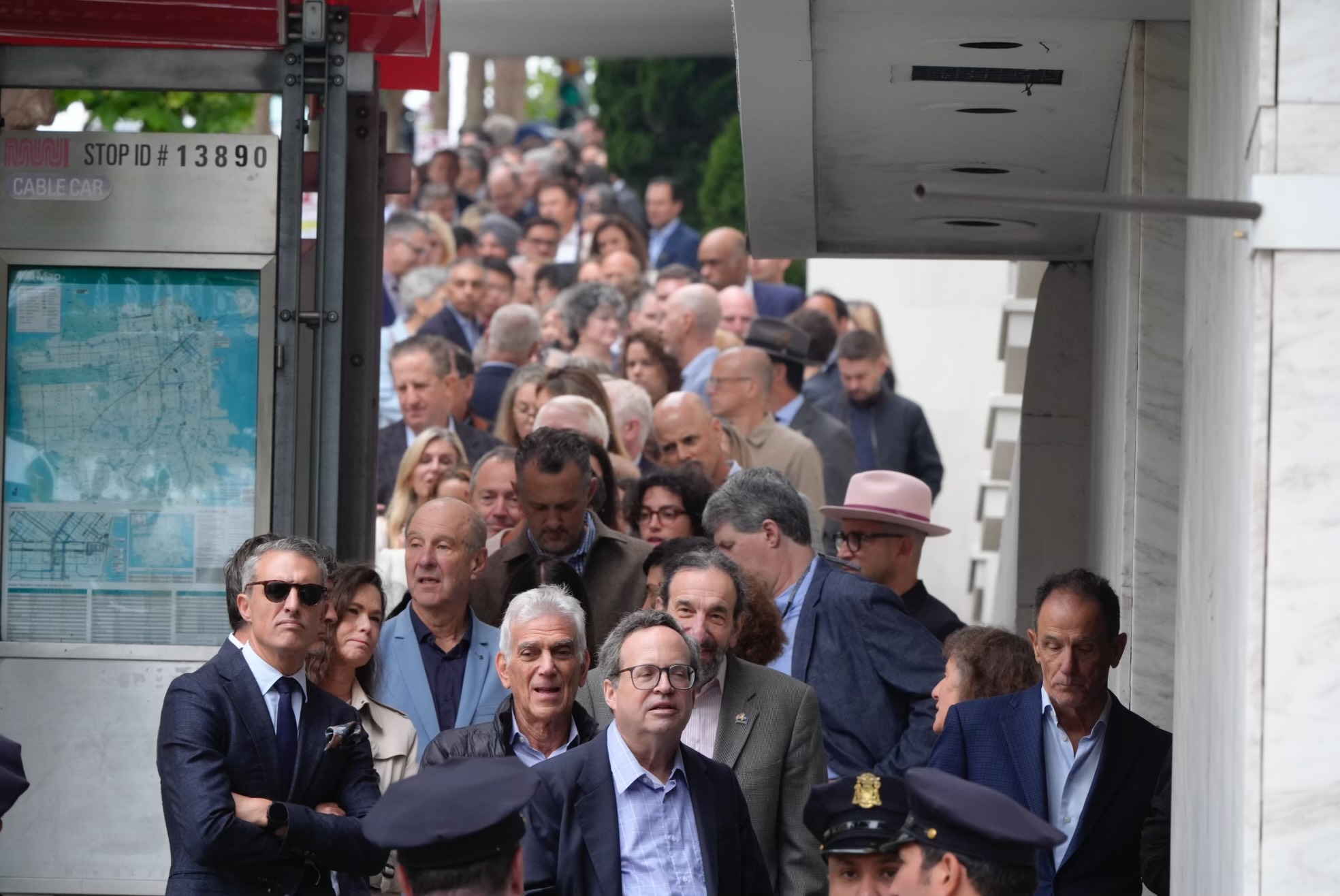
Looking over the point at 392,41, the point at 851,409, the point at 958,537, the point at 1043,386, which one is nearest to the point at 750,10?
the point at 392,41

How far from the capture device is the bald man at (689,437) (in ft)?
34.0

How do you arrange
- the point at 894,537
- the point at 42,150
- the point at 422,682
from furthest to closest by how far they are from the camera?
the point at 894,537
the point at 42,150
the point at 422,682

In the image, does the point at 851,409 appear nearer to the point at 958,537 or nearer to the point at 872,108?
the point at 958,537

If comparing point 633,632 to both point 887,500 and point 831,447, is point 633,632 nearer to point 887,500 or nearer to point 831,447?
point 887,500

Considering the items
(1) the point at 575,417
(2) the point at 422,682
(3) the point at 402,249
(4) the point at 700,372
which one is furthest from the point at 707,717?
(3) the point at 402,249

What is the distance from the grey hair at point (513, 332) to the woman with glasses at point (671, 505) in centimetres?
408

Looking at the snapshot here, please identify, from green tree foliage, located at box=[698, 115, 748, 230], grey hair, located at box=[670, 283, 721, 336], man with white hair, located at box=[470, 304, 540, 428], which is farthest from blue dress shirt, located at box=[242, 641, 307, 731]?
green tree foliage, located at box=[698, 115, 748, 230]

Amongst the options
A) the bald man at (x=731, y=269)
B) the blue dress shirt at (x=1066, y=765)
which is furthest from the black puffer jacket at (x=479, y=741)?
the bald man at (x=731, y=269)

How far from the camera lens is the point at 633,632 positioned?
5781 mm

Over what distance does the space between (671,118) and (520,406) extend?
2040cm

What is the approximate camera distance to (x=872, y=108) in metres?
8.29

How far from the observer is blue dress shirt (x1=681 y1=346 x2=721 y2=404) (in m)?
13.5

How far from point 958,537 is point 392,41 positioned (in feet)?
33.5

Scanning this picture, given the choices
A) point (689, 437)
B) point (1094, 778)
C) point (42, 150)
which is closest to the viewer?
point (1094, 778)
